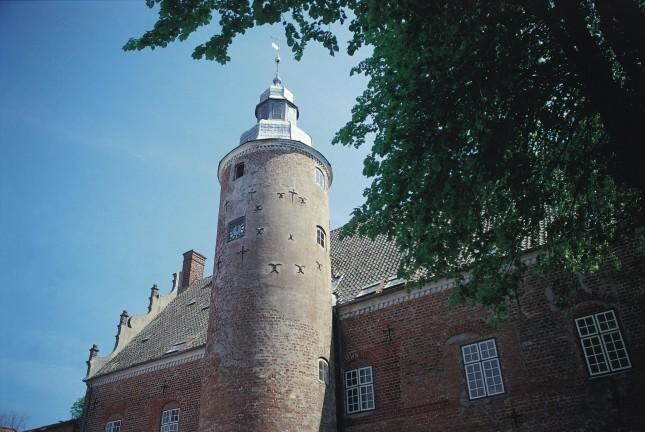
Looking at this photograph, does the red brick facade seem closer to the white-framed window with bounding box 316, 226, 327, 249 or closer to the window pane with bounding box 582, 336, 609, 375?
the window pane with bounding box 582, 336, 609, 375

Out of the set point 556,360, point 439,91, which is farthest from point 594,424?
point 439,91

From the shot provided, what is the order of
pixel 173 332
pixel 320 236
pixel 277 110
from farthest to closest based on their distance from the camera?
pixel 173 332 → pixel 277 110 → pixel 320 236

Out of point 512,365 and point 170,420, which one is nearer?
point 512,365

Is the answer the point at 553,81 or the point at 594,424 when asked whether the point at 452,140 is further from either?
the point at 594,424

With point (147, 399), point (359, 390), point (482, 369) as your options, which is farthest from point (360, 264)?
point (147, 399)

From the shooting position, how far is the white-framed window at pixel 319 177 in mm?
19392

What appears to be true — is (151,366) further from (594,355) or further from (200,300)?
(594,355)

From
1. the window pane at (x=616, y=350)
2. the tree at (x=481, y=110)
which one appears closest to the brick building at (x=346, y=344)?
the window pane at (x=616, y=350)

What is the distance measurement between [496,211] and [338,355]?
892cm

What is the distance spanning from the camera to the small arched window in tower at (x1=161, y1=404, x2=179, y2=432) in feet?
62.9

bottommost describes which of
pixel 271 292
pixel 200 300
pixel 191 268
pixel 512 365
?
pixel 512 365

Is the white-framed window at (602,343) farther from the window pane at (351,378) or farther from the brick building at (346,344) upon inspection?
the window pane at (351,378)

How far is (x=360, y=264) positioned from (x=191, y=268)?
40.9 ft

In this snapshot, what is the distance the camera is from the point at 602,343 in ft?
41.7
